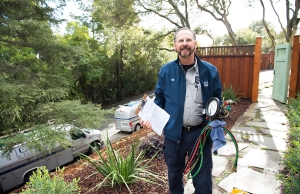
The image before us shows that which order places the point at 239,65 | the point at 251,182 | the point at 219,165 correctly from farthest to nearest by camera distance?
1. the point at 239,65
2. the point at 219,165
3. the point at 251,182

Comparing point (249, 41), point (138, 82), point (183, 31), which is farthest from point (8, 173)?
point (249, 41)

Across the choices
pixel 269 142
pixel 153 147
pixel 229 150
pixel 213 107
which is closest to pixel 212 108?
pixel 213 107

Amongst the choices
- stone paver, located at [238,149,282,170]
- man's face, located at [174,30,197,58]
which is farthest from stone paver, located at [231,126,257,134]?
man's face, located at [174,30,197,58]


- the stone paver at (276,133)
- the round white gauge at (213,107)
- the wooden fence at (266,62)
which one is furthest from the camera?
the wooden fence at (266,62)

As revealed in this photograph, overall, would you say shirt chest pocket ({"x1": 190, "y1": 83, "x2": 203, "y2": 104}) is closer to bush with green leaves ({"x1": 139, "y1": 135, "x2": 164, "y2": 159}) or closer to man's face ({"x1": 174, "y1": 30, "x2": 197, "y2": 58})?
man's face ({"x1": 174, "y1": 30, "x2": 197, "y2": 58})

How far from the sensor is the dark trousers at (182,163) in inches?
67.6

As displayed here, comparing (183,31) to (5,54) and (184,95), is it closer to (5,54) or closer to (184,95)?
(184,95)

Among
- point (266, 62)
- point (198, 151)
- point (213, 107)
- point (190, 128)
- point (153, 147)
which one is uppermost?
point (213, 107)

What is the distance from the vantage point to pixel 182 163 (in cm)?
187

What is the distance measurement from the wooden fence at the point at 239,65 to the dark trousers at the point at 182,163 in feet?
16.4

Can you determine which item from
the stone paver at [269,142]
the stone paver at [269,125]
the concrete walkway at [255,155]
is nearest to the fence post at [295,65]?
the concrete walkway at [255,155]

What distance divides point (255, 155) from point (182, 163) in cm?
152

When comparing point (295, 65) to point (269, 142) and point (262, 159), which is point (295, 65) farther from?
point (262, 159)

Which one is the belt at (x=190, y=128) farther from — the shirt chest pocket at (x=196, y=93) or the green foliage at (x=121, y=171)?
the green foliage at (x=121, y=171)
